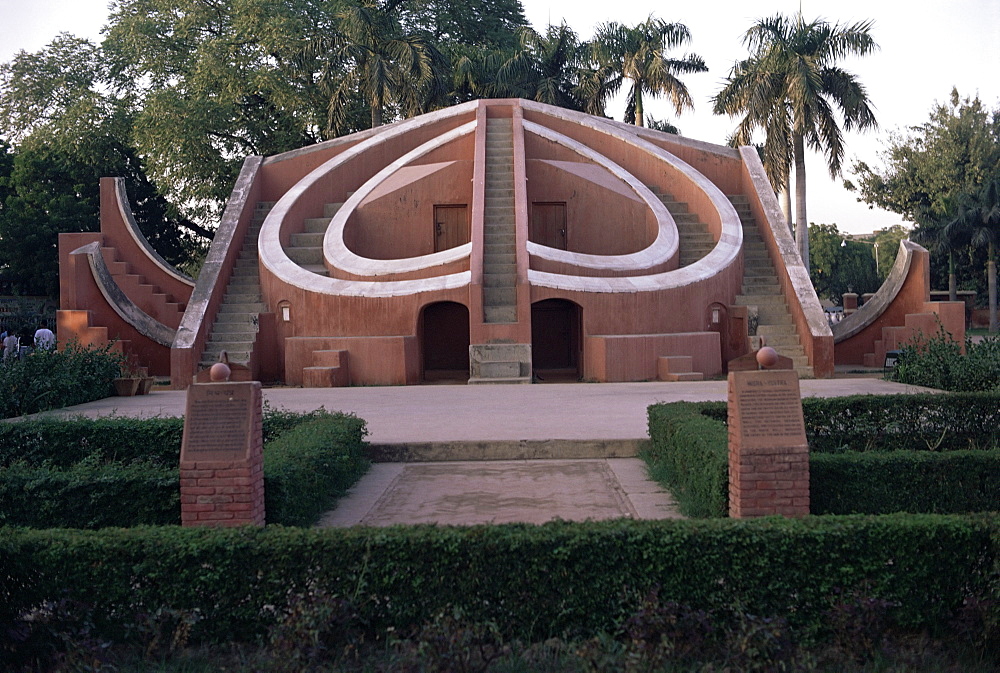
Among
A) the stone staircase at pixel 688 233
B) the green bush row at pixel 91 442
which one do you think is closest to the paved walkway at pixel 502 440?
the green bush row at pixel 91 442

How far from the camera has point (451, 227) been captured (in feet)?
53.5

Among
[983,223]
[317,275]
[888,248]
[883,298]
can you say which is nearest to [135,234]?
[317,275]

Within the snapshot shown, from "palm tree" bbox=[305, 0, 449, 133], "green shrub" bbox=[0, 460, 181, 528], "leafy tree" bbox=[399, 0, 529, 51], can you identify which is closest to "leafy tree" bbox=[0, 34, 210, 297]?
"palm tree" bbox=[305, 0, 449, 133]

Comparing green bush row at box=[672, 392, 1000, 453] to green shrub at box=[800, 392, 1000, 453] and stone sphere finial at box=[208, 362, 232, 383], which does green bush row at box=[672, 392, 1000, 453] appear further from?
stone sphere finial at box=[208, 362, 232, 383]

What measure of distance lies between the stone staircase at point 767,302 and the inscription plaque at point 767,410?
8.38 m

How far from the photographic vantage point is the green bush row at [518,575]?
3.45 m

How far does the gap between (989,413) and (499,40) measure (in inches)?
998

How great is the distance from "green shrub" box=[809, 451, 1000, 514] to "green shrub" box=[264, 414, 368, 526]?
2.85 metres

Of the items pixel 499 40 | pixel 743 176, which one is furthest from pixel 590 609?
pixel 499 40

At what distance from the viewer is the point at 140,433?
21.1ft

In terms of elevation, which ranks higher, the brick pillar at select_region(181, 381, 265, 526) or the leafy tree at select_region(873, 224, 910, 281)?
the leafy tree at select_region(873, 224, 910, 281)

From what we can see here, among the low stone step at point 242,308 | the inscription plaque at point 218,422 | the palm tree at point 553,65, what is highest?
the palm tree at point 553,65

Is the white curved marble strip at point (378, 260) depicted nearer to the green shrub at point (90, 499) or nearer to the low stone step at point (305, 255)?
the low stone step at point (305, 255)

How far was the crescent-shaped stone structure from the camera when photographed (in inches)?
500
